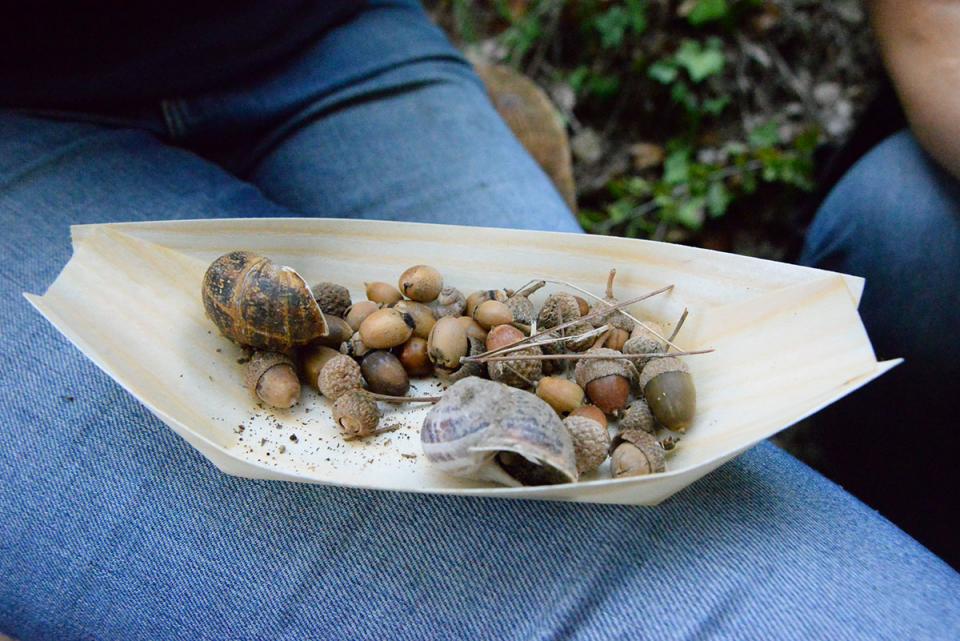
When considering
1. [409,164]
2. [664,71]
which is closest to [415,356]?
[409,164]

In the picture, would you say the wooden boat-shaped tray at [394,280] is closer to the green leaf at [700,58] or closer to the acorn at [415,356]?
the acorn at [415,356]

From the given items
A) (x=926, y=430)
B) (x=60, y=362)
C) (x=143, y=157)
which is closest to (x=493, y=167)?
(x=143, y=157)

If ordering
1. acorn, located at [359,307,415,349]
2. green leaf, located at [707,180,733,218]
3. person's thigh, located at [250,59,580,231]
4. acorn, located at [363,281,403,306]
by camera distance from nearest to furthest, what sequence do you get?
acorn, located at [359,307,415,349], acorn, located at [363,281,403,306], person's thigh, located at [250,59,580,231], green leaf, located at [707,180,733,218]

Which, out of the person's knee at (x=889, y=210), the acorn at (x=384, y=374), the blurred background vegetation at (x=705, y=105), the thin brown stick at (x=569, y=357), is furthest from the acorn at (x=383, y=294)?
the blurred background vegetation at (x=705, y=105)

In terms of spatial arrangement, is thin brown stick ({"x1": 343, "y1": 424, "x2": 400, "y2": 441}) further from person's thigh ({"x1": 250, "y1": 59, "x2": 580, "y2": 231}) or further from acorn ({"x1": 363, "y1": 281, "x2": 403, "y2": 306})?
person's thigh ({"x1": 250, "y1": 59, "x2": 580, "y2": 231})

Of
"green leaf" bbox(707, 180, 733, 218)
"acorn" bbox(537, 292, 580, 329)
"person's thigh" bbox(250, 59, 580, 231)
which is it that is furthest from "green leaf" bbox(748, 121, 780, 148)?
"acorn" bbox(537, 292, 580, 329)

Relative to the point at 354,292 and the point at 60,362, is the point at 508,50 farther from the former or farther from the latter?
the point at 60,362

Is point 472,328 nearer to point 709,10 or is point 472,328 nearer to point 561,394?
point 561,394

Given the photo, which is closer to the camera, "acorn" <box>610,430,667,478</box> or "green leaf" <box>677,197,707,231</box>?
"acorn" <box>610,430,667,478</box>
